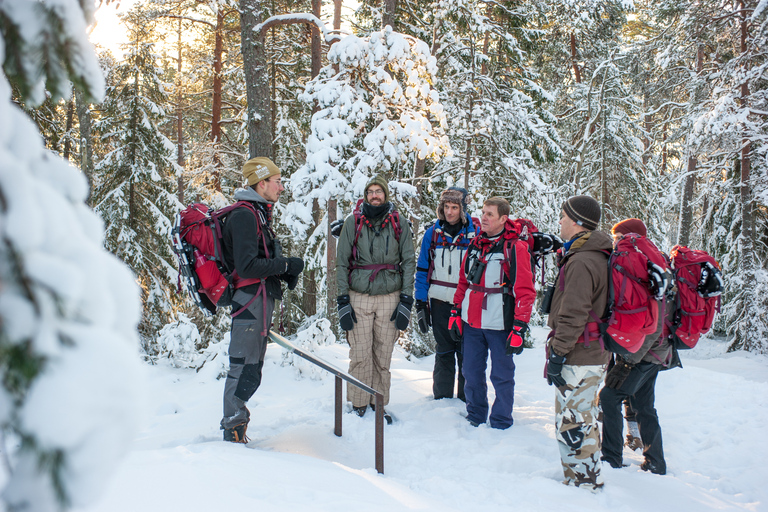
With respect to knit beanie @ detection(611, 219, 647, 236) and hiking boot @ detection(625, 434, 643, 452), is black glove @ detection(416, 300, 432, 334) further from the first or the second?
hiking boot @ detection(625, 434, 643, 452)

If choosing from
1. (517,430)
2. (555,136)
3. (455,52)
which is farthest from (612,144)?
(517,430)


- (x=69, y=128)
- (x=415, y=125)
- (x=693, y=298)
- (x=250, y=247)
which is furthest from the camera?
(x=69, y=128)

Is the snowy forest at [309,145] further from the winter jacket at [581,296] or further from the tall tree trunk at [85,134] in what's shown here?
the winter jacket at [581,296]

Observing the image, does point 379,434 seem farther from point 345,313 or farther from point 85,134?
point 85,134

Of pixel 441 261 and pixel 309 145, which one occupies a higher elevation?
pixel 309 145

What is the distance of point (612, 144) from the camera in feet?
47.6

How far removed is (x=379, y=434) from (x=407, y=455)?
74 cm

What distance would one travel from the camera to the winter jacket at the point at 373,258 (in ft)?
16.1

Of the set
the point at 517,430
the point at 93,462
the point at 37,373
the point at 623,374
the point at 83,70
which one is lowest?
the point at 517,430

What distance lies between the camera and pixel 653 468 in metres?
4.32

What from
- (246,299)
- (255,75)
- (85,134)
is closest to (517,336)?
(246,299)

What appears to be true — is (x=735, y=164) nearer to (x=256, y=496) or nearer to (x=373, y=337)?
(x=373, y=337)

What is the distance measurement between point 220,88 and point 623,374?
47.6ft

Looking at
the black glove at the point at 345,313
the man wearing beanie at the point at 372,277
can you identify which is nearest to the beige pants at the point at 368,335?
the man wearing beanie at the point at 372,277
